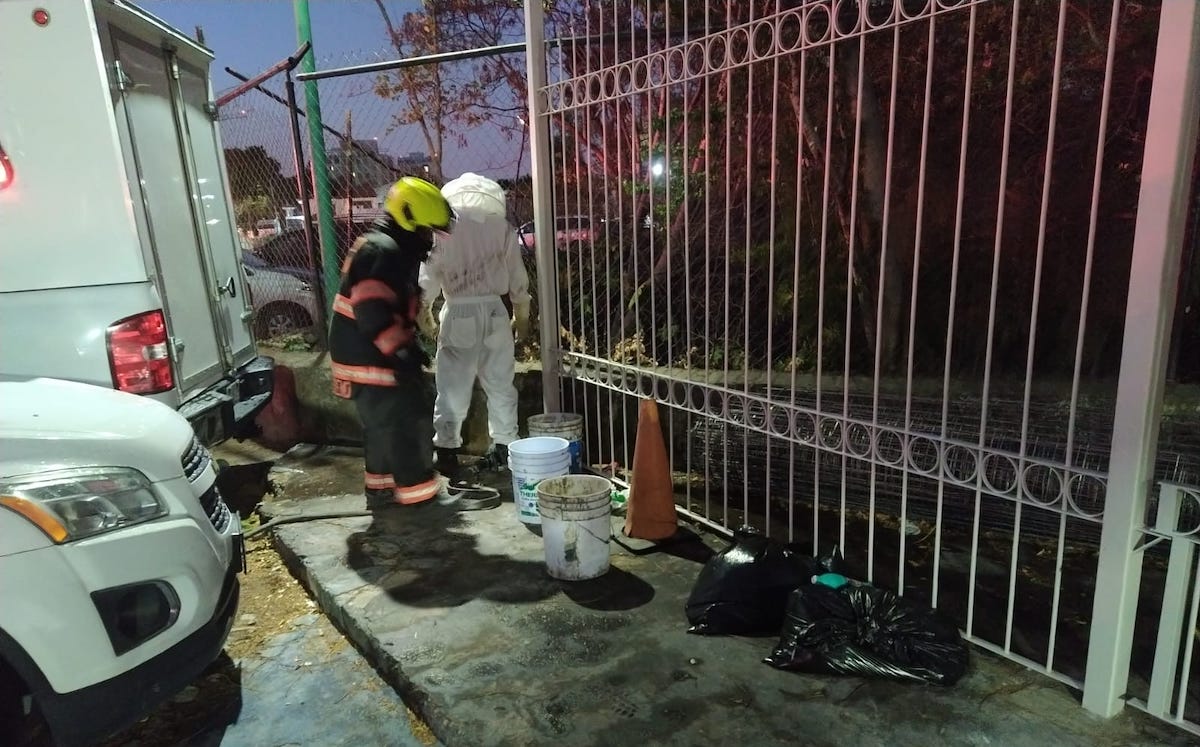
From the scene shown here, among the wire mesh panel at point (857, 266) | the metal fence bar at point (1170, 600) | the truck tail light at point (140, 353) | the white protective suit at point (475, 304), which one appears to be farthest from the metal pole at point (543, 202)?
the metal fence bar at point (1170, 600)

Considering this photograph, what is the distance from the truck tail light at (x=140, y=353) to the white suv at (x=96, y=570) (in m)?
0.89

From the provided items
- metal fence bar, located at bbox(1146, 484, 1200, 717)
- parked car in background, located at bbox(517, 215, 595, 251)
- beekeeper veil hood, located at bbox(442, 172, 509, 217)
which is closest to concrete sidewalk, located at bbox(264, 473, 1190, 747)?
metal fence bar, located at bbox(1146, 484, 1200, 717)

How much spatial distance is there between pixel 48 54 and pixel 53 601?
2.44 metres

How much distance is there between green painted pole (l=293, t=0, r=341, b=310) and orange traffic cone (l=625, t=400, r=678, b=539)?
3.36m

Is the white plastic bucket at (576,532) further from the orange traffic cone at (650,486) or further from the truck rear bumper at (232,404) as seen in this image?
the truck rear bumper at (232,404)

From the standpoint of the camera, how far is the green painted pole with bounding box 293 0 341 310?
5406 millimetres

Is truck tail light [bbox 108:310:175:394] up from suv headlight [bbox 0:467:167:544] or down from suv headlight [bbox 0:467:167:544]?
up

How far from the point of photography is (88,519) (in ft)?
6.71

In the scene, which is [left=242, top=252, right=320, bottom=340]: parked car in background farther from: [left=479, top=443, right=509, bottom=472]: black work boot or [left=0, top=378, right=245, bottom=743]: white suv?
[left=0, top=378, right=245, bottom=743]: white suv

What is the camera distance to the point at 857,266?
4.83m

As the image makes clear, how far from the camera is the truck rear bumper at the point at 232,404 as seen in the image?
383 centimetres

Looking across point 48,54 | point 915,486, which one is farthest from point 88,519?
point 915,486

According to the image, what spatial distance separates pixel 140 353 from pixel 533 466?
6.37 ft

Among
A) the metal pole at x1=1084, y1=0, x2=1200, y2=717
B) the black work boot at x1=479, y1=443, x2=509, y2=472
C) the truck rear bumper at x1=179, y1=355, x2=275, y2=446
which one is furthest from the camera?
the black work boot at x1=479, y1=443, x2=509, y2=472
